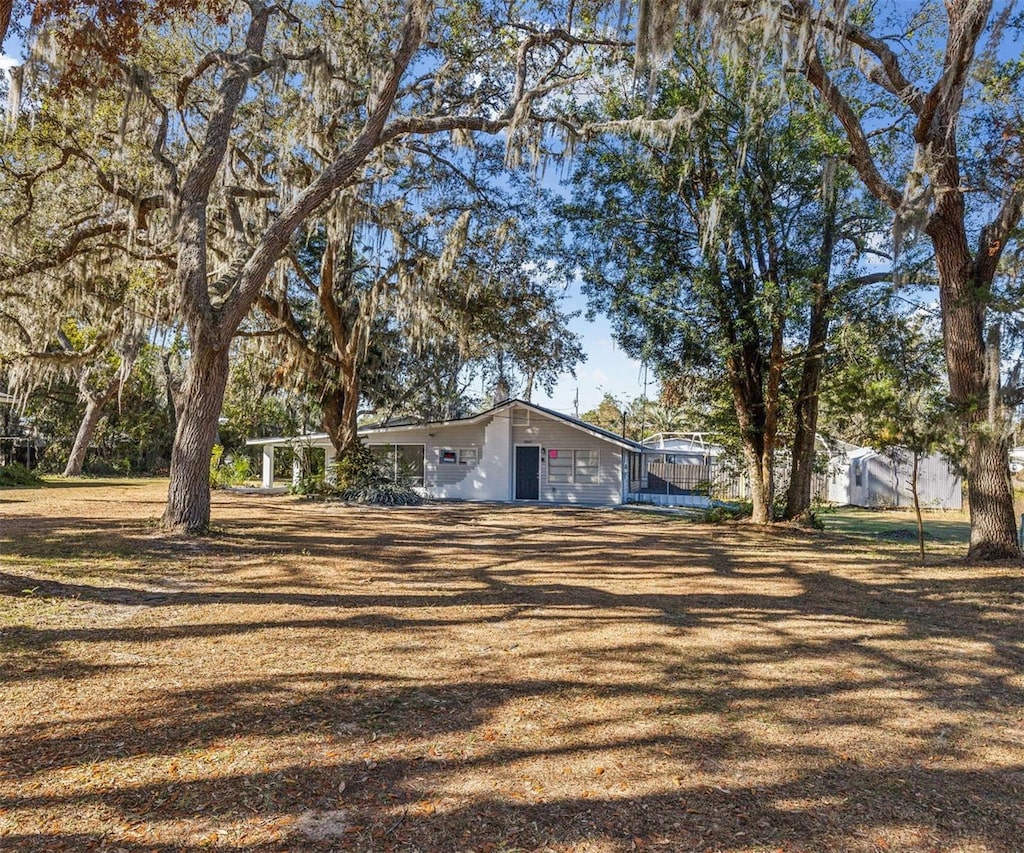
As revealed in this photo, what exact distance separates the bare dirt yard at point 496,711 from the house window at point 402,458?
15663 mm

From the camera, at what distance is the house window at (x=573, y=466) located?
72.4 feet

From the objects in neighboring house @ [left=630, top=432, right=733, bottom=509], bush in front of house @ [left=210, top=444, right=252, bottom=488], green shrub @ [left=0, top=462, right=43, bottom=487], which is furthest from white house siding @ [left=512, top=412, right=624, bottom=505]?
green shrub @ [left=0, top=462, right=43, bottom=487]

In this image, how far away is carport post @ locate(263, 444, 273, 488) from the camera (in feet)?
87.4

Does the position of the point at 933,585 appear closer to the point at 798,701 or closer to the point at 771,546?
the point at 771,546

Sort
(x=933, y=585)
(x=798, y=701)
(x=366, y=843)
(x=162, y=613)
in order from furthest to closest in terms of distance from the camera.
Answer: (x=933, y=585) < (x=162, y=613) < (x=798, y=701) < (x=366, y=843)

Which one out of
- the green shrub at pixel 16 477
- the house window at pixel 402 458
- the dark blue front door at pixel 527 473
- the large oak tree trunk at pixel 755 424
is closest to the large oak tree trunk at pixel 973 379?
the large oak tree trunk at pixel 755 424

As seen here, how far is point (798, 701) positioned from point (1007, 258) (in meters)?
7.80

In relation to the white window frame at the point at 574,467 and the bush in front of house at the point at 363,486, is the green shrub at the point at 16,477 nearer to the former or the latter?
the bush in front of house at the point at 363,486

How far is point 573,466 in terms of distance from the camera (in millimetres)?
22203

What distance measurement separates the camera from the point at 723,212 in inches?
460

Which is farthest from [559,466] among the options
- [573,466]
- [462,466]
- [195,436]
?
A: [195,436]

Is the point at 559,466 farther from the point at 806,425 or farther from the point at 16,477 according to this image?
the point at 16,477

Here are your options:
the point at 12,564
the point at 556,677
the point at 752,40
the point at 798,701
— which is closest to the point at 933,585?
the point at 798,701

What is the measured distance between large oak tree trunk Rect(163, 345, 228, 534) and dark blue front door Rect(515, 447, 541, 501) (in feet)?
45.5
